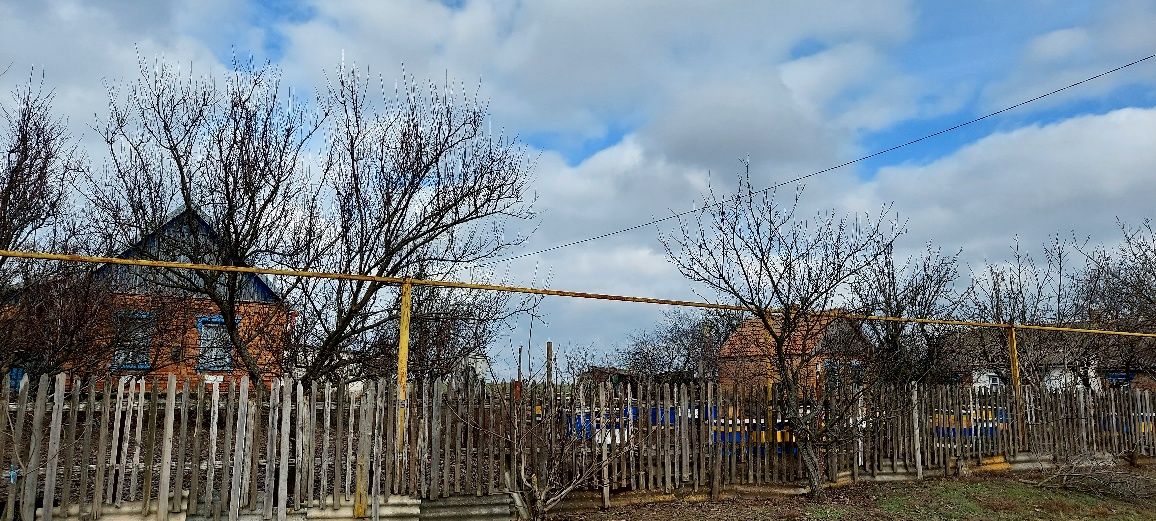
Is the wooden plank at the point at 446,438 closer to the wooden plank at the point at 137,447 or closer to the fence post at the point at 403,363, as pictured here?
the fence post at the point at 403,363

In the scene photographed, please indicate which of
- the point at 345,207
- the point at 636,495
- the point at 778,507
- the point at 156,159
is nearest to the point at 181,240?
the point at 156,159

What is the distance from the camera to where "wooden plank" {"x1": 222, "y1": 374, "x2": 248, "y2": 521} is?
6.77m

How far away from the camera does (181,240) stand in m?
9.70

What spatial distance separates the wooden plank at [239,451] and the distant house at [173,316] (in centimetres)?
161

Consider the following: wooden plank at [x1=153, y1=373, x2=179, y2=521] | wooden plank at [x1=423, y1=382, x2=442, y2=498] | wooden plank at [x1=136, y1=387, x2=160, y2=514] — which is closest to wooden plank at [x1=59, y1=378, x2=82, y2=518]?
wooden plank at [x1=136, y1=387, x2=160, y2=514]

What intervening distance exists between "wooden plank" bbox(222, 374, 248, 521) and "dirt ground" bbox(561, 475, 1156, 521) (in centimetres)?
308

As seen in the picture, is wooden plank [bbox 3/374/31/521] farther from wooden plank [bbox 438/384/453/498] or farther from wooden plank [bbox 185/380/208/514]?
wooden plank [bbox 438/384/453/498]

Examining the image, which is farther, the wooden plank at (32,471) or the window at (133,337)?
the window at (133,337)

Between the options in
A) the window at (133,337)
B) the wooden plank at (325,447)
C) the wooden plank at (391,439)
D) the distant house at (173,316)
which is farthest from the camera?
the window at (133,337)

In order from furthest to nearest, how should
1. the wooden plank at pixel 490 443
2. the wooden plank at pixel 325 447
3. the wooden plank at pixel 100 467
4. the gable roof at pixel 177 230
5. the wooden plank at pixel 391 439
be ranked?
1. the gable roof at pixel 177 230
2. the wooden plank at pixel 490 443
3. the wooden plank at pixel 391 439
4. the wooden plank at pixel 325 447
5. the wooden plank at pixel 100 467

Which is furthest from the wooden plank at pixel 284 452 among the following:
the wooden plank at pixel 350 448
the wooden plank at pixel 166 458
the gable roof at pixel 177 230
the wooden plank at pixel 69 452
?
the gable roof at pixel 177 230

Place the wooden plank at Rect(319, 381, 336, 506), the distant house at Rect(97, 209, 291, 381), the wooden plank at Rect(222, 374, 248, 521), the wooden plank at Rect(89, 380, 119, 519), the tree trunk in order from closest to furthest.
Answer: the wooden plank at Rect(89, 380, 119, 519)
the wooden plank at Rect(222, 374, 248, 521)
the wooden plank at Rect(319, 381, 336, 506)
the tree trunk
the distant house at Rect(97, 209, 291, 381)

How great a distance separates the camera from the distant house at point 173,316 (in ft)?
31.4

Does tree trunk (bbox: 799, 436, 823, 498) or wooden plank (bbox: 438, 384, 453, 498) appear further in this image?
tree trunk (bbox: 799, 436, 823, 498)
